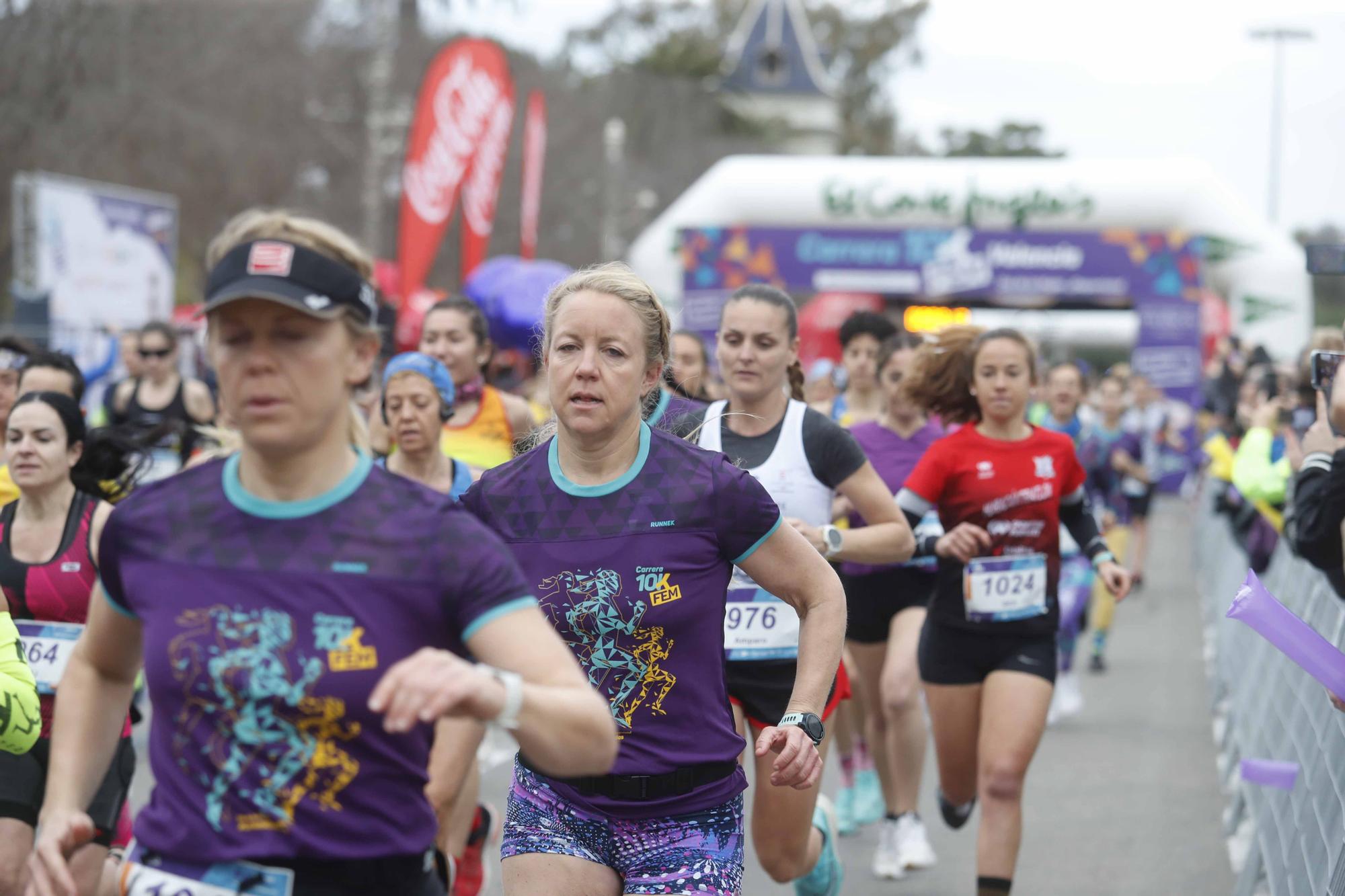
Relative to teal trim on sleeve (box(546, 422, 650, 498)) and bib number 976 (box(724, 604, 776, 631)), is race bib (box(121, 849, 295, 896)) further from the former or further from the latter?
bib number 976 (box(724, 604, 776, 631))

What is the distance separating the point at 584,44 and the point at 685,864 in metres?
60.5

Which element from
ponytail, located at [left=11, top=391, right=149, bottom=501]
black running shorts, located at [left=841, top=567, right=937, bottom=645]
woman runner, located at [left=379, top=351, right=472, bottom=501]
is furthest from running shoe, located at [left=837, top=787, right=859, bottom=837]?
ponytail, located at [left=11, top=391, right=149, bottom=501]

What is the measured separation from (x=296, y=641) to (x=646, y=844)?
1313 millimetres

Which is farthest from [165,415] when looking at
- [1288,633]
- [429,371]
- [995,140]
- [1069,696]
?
[995,140]

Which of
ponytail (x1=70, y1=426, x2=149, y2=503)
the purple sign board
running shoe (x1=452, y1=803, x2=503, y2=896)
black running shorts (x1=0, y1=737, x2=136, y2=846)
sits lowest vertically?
running shoe (x1=452, y1=803, x2=503, y2=896)

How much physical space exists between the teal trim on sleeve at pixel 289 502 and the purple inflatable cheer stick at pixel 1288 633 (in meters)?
1.87

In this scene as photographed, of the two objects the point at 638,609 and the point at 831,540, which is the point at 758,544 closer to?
the point at 638,609

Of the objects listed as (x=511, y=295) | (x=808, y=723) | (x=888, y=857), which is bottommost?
(x=888, y=857)

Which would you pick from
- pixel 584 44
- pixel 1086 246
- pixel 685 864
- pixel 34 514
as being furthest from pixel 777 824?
pixel 584 44

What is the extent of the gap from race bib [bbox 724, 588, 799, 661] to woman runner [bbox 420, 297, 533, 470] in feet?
6.82

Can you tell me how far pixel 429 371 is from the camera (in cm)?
596

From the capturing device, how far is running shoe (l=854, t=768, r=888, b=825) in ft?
24.5

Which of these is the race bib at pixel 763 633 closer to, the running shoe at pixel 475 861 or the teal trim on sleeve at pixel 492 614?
the running shoe at pixel 475 861

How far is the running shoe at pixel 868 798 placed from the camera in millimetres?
7461
